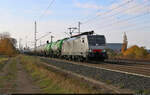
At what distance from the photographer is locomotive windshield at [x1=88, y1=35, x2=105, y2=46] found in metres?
25.6

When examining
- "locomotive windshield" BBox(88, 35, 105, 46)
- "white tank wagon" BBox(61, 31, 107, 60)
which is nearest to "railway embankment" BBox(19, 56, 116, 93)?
"white tank wagon" BBox(61, 31, 107, 60)

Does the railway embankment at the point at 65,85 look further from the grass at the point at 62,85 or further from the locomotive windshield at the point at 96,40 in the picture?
the locomotive windshield at the point at 96,40

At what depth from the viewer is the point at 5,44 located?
56656mm

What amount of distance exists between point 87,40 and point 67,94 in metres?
17.4

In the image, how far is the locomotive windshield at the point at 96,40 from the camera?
25562mm

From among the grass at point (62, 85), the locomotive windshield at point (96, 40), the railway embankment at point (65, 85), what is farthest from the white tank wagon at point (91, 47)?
the grass at point (62, 85)

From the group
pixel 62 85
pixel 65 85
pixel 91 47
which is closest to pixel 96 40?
pixel 91 47

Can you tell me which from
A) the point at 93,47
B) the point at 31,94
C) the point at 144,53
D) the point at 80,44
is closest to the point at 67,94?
the point at 31,94

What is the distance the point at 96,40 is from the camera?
25938 millimetres

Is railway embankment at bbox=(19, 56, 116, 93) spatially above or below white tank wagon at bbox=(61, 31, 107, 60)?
below

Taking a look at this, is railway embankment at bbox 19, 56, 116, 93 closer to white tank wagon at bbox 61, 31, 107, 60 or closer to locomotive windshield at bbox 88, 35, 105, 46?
white tank wagon at bbox 61, 31, 107, 60

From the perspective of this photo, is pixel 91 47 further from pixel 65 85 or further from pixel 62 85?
pixel 65 85

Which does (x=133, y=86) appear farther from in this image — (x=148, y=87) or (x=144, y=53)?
(x=144, y=53)

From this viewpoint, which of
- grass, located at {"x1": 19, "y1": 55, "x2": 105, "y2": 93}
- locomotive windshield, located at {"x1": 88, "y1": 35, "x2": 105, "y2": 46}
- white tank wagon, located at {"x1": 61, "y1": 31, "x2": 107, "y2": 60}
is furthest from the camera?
locomotive windshield, located at {"x1": 88, "y1": 35, "x2": 105, "y2": 46}
